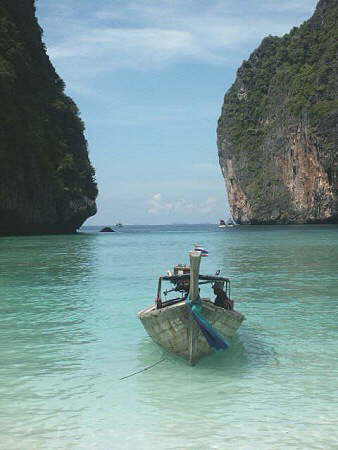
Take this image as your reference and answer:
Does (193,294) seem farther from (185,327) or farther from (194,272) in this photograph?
(185,327)

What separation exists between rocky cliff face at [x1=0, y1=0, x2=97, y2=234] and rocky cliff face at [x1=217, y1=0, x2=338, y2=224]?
4190 cm

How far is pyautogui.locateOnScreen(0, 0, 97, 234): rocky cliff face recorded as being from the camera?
6688cm

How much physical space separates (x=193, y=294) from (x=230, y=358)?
206 centimetres

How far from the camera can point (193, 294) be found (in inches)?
388

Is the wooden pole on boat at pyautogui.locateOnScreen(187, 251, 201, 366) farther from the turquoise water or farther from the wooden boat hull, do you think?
the turquoise water

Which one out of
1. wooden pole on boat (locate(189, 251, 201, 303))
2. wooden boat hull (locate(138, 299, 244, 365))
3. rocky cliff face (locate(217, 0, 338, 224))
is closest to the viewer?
wooden pole on boat (locate(189, 251, 201, 303))

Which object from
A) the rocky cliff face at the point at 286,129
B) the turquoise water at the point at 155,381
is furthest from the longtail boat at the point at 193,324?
the rocky cliff face at the point at 286,129

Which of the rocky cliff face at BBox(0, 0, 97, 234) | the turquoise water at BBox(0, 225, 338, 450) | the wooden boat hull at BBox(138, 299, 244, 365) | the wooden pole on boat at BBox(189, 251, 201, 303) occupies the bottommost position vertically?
the turquoise water at BBox(0, 225, 338, 450)

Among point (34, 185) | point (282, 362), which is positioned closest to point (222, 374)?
point (282, 362)

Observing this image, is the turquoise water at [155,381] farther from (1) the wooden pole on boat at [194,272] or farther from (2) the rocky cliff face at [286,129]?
(2) the rocky cliff face at [286,129]

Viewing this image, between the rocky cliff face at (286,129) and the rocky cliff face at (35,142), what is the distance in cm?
4190

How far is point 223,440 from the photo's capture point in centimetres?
735

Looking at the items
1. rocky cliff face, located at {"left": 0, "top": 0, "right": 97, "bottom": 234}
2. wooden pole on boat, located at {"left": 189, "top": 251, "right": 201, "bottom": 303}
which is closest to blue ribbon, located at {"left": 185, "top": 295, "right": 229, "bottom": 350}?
wooden pole on boat, located at {"left": 189, "top": 251, "right": 201, "bottom": 303}

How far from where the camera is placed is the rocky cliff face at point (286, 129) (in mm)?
99562
